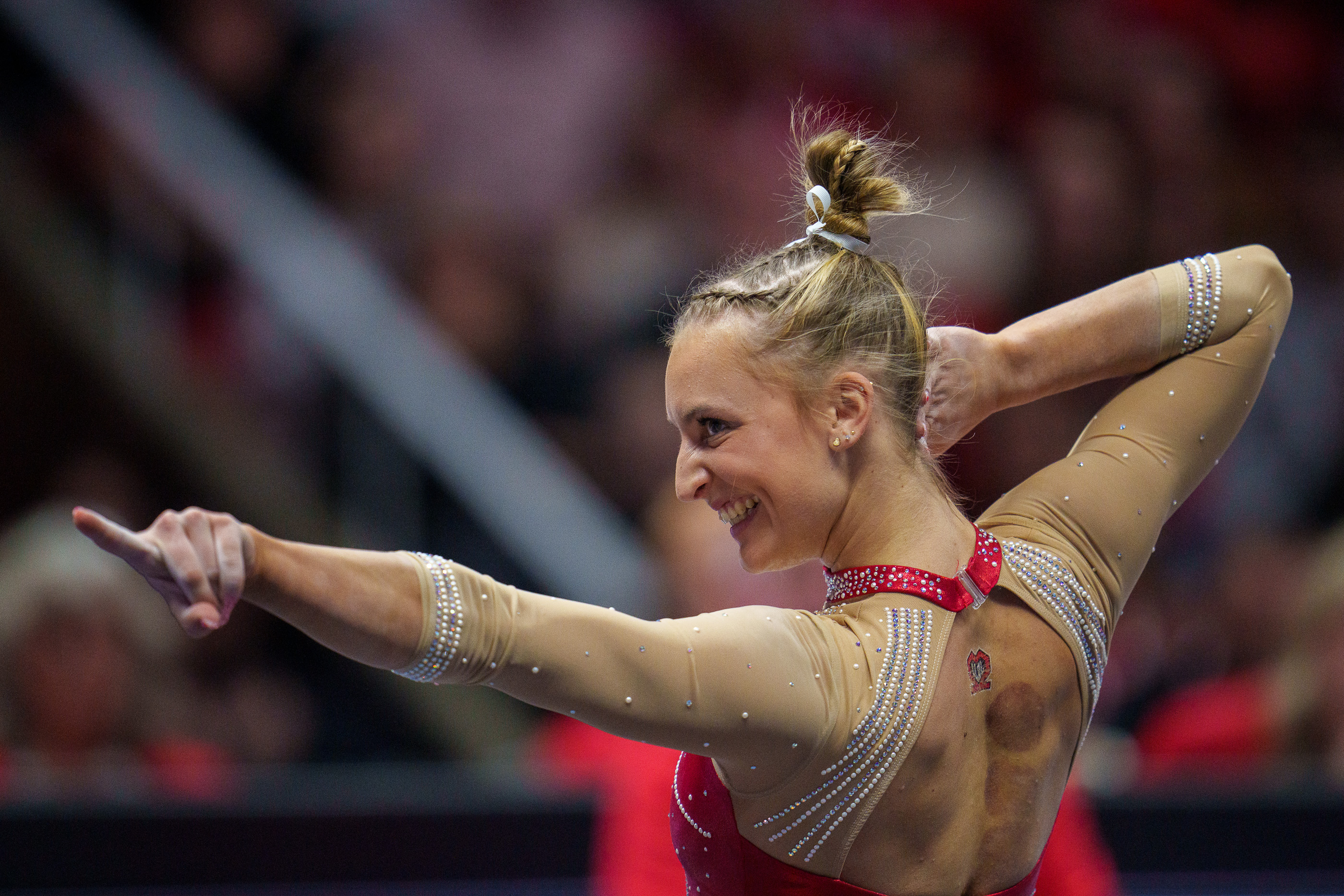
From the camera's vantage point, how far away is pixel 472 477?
3.90 meters

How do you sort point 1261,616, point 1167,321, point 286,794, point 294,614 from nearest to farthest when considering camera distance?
1. point 294,614
2. point 1167,321
3. point 286,794
4. point 1261,616

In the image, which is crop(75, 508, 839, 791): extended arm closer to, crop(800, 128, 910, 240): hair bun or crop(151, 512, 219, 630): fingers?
crop(151, 512, 219, 630): fingers

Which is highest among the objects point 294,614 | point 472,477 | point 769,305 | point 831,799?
point 472,477

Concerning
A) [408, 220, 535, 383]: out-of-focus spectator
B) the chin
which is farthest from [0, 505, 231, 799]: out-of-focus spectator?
the chin

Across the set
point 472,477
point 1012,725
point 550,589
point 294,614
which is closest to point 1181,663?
point 550,589

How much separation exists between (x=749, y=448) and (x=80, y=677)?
2.48m

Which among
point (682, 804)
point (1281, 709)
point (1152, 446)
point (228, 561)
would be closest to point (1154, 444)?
point (1152, 446)

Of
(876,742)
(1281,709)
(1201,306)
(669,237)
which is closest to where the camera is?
(876,742)

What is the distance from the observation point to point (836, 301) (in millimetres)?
1471

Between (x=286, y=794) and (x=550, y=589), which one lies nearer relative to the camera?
(x=286, y=794)

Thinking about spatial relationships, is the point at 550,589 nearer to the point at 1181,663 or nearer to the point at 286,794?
the point at 286,794

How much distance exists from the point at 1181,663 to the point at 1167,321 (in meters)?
2.57

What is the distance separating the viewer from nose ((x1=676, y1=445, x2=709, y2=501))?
58.1 inches

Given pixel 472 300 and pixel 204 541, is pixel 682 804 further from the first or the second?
pixel 472 300
